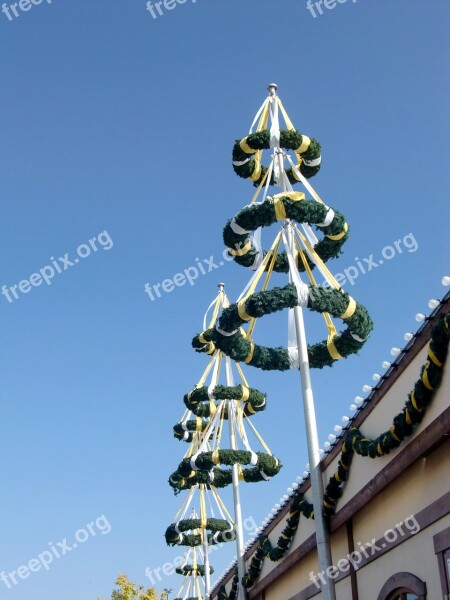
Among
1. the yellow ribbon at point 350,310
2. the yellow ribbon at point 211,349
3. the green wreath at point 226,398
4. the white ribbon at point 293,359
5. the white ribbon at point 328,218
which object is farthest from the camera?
the yellow ribbon at point 211,349

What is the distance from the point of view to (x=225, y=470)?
24.3m

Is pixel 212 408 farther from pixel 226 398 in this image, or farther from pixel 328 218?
pixel 328 218

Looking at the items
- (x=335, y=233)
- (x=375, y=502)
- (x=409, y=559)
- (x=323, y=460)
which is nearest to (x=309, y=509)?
(x=323, y=460)

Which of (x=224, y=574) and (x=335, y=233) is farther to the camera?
(x=224, y=574)

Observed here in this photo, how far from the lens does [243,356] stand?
15.6 m

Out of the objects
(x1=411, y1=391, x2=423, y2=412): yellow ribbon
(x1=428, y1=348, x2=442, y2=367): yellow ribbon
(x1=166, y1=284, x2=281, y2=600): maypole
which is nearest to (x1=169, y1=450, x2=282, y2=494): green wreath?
(x1=166, y1=284, x2=281, y2=600): maypole

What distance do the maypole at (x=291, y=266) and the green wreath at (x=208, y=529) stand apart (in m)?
10.5

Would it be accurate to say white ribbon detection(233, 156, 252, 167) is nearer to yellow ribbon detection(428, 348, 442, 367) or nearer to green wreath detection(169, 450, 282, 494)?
yellow ribbon detection(428, 348, 442, 367)

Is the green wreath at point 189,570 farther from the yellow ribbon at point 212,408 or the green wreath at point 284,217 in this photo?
the green wreath at point 284,217

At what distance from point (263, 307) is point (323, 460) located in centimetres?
360

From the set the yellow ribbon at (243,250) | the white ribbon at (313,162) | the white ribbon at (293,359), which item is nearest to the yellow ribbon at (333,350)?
the white ribbon at (293,359)

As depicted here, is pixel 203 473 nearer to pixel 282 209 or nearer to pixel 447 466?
pixel 282 209

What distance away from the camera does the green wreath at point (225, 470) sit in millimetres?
22391

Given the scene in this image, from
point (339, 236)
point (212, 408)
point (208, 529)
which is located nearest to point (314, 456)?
point (339, 236)
